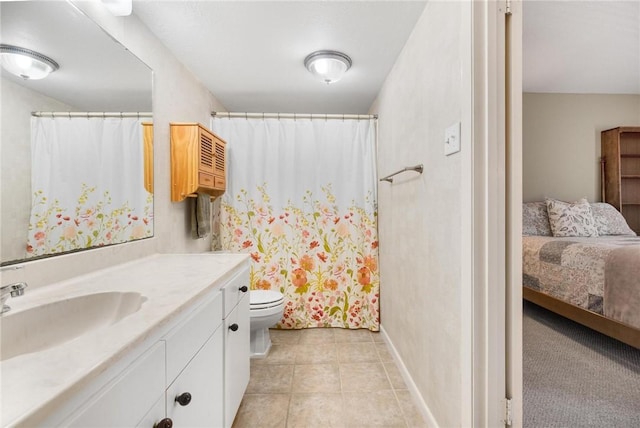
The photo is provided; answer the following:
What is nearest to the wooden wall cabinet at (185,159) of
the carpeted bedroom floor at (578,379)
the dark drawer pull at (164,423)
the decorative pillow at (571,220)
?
the dark drawer pull at (164,423)

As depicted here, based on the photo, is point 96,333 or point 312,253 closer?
point 96,333

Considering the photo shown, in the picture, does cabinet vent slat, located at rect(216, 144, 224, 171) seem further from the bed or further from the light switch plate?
the bed

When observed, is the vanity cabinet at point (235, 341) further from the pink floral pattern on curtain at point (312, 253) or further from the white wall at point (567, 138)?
the white wall at point (567, 138)

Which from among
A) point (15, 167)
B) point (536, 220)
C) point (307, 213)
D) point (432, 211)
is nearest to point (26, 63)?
point (15, 167)

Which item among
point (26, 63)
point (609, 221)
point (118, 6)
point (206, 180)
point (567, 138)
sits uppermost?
point (118, 6)

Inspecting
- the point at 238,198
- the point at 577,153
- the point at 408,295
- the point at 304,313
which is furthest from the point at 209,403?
the point at 577,153

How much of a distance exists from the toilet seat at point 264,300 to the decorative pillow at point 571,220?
279cm

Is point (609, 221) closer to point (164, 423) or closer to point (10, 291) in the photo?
point (164, 423)

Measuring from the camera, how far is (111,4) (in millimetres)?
1341

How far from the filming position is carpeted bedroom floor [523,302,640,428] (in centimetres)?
141

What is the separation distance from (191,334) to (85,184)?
81cm

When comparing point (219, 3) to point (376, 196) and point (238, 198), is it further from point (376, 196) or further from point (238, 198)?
point (376, 196)

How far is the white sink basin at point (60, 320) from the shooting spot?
0.76 m

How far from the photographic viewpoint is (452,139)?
3.88 ft
